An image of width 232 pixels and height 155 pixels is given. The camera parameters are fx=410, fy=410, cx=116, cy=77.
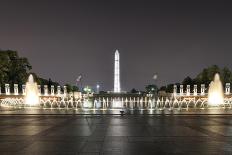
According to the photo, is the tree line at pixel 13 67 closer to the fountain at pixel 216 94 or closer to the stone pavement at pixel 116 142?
the fountain at pixel 216 94

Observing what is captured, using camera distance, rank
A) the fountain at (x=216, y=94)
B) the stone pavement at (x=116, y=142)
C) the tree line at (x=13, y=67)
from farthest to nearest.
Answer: the tree line at (x=13, y=67), the fountain at (x=216, y=94), the stone pavement at (x=116, y=142)

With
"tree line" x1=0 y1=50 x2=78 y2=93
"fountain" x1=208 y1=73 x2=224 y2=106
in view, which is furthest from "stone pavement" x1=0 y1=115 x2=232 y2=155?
"tree line" x1=0 y1=50 x2=78 y2=93

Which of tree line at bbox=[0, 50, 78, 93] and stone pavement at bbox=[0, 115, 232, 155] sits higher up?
tree line at bbox=[0, 50, 78, 93]

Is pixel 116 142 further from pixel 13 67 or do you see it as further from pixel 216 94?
pixel 13 67

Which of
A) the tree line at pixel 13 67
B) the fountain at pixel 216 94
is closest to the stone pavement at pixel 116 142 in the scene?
the fountain at pixel 216 94

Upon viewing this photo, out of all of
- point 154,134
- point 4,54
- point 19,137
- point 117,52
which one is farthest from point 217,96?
point 117,52

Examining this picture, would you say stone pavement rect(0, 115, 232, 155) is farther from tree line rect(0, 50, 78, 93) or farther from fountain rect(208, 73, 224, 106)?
tree line rect(0, 50, 78, 93)

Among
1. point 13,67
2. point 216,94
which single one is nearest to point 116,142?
point 216,94

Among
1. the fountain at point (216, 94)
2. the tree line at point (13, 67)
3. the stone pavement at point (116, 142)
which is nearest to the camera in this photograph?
the stone pavement at point (116, 142)

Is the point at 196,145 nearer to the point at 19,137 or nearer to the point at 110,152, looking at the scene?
the point at 110,152

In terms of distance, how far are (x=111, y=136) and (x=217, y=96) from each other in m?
43.8

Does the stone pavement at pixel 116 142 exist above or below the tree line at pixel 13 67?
below

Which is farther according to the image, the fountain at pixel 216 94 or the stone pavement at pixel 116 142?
the fountain at pixel 216 94

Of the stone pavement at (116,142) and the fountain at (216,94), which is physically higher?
the fountain at (216,94)
